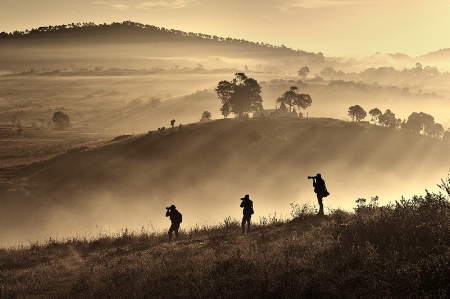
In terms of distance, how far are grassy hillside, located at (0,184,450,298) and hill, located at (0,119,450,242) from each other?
4181 cm

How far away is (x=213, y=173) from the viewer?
85375 millimetres

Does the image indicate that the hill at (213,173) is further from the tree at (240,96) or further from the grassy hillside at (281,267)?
the grassy hillside at (281,267)

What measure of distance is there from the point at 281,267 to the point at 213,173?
244ft

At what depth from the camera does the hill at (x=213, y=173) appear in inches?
2522

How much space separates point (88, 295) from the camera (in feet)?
37.0

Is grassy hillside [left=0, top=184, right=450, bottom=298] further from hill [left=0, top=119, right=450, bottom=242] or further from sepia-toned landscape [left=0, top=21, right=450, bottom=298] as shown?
hill [left=0, top=119, right=450, bottom=242]

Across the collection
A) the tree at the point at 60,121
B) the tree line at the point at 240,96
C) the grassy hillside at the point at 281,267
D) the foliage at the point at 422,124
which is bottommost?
the grassy hillside at the point at 281,267

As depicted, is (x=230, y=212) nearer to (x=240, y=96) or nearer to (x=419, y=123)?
(x=240, y=96)

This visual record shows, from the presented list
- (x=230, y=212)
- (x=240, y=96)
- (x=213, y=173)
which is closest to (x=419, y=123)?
(x=240, y=96)

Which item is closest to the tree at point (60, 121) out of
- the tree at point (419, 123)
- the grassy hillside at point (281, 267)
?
the tree at point (419, 123)

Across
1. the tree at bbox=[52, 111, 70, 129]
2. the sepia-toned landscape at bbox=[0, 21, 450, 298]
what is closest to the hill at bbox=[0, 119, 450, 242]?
the sepia-toned landscape at bbox=[0, 21, 450, 298]

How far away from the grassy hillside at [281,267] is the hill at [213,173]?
41.8 m

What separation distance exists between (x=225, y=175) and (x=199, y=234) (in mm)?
63928

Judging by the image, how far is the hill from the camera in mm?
64062
